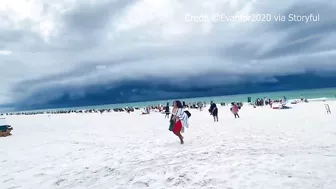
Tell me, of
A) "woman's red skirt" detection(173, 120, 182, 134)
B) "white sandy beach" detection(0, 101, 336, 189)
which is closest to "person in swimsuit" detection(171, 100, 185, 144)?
"woman's red skirt" detection(173, 120, 182, 134)

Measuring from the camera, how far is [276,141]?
1113cm

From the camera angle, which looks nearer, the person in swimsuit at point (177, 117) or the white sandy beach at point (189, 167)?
the white sandy beach at point (189, 167)

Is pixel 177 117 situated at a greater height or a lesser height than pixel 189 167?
greater

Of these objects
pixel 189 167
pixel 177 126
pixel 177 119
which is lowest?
pixel 189 167

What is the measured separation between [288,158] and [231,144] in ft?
10.4

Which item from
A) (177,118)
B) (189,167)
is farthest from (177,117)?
(189,167)

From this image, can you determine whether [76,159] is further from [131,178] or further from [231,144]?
[231,144]

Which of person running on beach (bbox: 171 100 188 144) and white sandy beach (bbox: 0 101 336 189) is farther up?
person running on beach (bbox: 171 100 188 144)

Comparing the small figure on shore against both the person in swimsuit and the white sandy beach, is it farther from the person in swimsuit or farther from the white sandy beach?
the white sandy beach

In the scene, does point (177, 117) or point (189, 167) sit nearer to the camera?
point (189, 167)

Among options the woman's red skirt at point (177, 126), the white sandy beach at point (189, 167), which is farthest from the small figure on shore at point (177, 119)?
the white sandy beach at point (189, 167)

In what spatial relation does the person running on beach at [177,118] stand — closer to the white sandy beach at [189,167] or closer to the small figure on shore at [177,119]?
the small figure on shore at [177,119]

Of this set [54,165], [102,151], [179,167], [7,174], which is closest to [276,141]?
[179,167]

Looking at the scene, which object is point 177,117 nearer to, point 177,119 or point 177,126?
point 177,119
